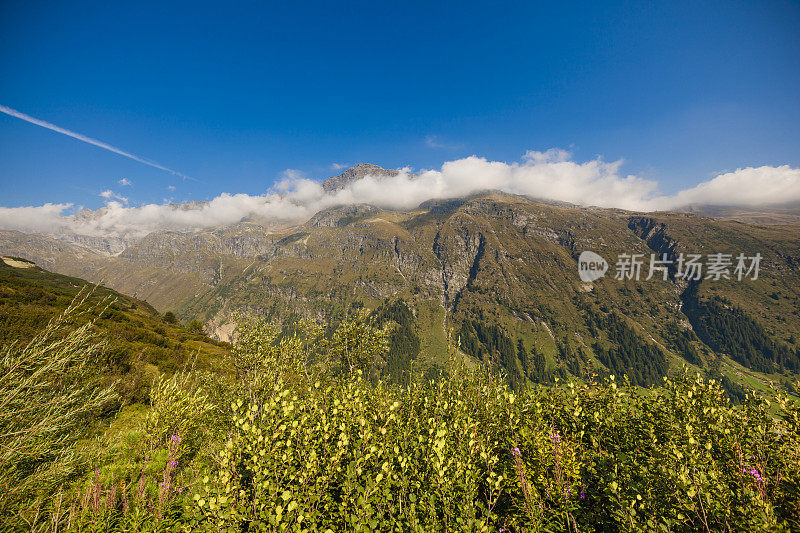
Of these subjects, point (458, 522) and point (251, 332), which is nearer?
point (458, 522)

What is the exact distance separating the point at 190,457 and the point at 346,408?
815 inches

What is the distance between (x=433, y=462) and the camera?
3762 mm

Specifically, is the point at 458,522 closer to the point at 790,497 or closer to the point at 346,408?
the point at 346,408

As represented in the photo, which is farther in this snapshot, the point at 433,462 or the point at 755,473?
the point at 755,473

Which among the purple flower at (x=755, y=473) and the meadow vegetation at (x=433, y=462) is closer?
the meadow vegetation at (x=433, y=462)

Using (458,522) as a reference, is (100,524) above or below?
below

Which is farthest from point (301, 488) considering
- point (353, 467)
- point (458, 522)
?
point (458, 522)

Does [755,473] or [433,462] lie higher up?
[433,462]

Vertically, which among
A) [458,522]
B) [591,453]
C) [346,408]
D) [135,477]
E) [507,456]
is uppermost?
[458,522]

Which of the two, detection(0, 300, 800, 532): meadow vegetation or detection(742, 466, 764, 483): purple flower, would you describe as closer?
detection(0, 300, 800, 532): meadow vegetation

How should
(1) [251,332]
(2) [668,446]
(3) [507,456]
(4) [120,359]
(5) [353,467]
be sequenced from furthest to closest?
(4) [120,359], (1) [251,332], (3) [507,456], (2) [668,446], (5) [353,467]

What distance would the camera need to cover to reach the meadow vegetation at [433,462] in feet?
11.1

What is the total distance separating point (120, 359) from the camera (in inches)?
1113

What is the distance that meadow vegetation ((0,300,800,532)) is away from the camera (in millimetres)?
3381
